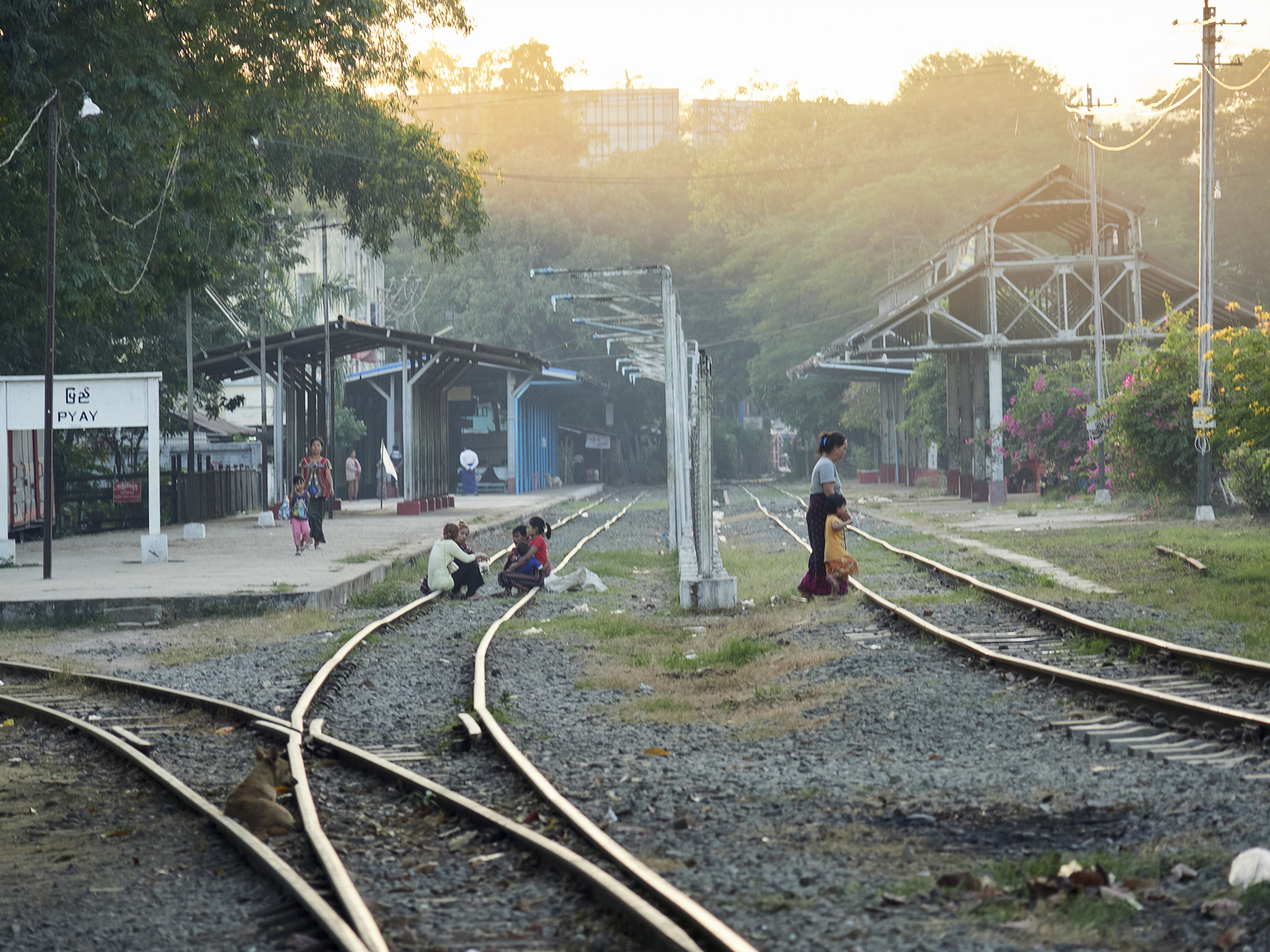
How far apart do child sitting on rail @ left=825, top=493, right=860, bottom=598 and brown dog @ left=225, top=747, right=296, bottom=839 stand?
8.28 meters

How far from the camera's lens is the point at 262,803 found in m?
6.30

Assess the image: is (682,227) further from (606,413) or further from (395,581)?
(395,581)

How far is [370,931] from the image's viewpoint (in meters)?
4.55

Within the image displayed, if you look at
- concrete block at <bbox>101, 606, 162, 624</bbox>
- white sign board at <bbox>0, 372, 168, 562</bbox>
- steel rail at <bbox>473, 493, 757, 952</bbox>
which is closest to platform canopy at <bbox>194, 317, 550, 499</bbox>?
white sign board at <bbox>0, 372, 168, 562</bbox>

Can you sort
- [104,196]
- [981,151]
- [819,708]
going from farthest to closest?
[981,151] → [104,196] → [819,708]

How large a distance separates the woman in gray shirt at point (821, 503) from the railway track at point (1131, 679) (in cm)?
122

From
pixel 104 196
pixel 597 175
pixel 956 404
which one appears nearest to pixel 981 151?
pixel 597 175

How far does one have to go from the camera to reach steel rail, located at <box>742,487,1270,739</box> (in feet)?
23.7

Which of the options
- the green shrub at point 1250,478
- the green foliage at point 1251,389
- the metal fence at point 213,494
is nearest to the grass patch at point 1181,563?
the green shrub at point 1250,478

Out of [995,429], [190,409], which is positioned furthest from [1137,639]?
[995,429]

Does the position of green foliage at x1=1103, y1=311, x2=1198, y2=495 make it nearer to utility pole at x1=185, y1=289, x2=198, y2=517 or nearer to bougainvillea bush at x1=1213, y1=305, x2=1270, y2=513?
bougainvillea bush at x1=1213, y1=305, x2=1270, y2=513

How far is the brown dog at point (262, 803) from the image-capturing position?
6.21 m

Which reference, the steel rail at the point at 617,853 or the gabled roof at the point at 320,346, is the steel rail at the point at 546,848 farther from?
the gabled roof at the point at 320,346

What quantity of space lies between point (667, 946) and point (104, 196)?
18345 millimetres
